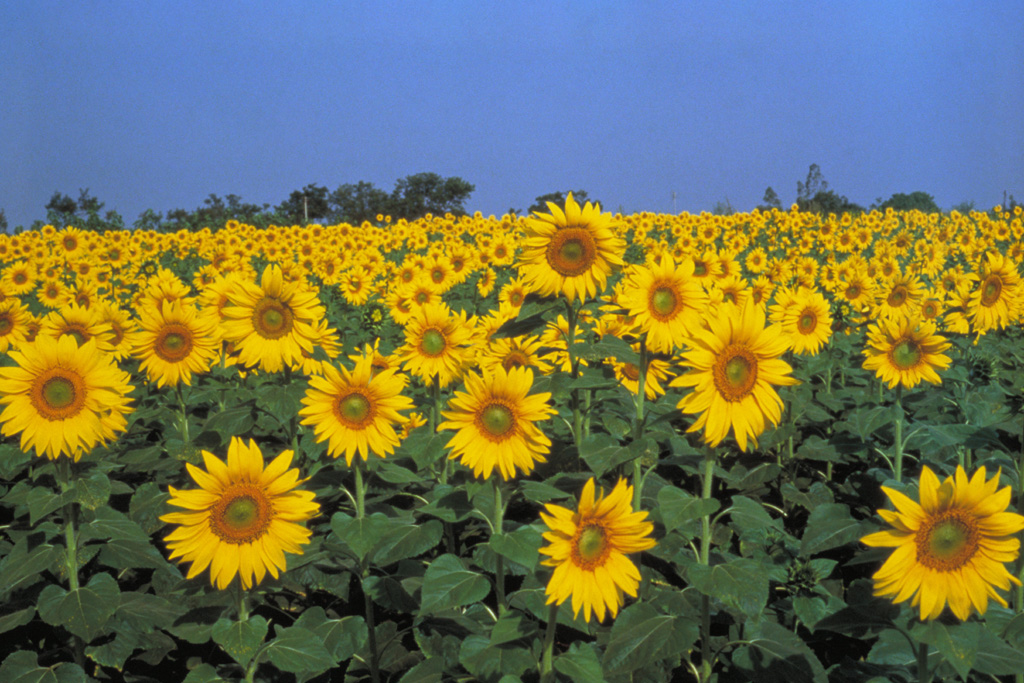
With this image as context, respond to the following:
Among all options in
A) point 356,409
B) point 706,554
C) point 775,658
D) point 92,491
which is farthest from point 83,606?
point 775,658

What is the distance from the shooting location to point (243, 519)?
8.53ft

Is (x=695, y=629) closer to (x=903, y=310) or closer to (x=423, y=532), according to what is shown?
(x=423, y=532)

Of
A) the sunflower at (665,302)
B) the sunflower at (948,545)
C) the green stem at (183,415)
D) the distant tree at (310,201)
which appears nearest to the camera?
the sunflower at (948,545)

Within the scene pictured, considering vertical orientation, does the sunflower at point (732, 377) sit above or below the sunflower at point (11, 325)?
below

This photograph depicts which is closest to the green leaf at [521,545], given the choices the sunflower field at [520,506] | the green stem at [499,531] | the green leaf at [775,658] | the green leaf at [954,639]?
the sunflower field at [520,506]

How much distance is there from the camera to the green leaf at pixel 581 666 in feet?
8.12

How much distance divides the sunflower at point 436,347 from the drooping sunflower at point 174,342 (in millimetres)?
1119

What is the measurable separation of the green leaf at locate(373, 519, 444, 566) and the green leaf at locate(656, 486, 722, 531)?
0.99 m

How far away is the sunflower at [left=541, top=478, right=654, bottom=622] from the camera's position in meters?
2.29

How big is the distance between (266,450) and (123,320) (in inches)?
60.5

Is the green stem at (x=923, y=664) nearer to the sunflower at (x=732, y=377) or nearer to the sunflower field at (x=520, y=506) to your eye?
the sunflower field at (x=520, y=506)

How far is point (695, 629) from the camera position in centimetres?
241

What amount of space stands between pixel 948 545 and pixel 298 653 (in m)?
2.28

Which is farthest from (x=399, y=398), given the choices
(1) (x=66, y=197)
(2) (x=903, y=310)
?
(1) (x=66, y=197)
